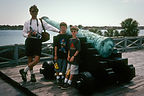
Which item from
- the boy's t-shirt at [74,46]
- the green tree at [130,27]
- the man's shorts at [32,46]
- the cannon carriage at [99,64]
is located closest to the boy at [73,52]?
the boy's t-shirt at [74,46]

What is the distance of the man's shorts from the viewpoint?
450 centimetres

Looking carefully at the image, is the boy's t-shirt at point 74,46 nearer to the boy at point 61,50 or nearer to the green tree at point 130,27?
the boy at point 61,50

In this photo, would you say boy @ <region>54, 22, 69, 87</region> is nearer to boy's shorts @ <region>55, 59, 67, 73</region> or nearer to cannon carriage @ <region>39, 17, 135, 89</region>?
boy's shorts @ <region>55, 59, 67, 73</region>

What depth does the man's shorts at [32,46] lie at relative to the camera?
4496mm

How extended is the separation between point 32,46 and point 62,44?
0.81m

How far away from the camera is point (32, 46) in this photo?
14.8 ft

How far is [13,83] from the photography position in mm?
5117

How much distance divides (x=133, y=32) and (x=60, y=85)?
1974 inches

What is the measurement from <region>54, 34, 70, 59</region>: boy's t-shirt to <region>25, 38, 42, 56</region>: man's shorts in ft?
1.77

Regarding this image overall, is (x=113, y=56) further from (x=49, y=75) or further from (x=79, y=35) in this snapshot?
(x=49, y=75)

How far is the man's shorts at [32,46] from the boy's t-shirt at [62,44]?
539 millimetres

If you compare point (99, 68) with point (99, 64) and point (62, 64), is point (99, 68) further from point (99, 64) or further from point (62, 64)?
point (62, 64)

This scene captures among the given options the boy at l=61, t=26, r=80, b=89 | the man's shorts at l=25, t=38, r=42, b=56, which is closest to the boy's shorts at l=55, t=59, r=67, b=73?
the boy at l=61, t=26, r=80, b=89

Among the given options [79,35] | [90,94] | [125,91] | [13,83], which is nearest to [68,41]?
[79,35]
